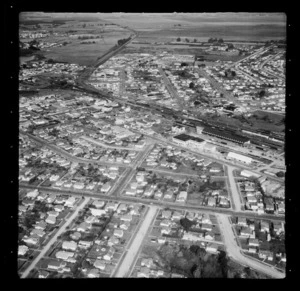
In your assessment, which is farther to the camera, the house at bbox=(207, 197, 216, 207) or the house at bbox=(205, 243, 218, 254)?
the house at bbox=(207, 197, 216, 207)

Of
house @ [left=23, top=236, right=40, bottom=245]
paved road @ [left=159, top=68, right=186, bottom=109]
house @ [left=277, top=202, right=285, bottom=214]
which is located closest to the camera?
house @ [left=23, top=236, right=40, bottom=245]

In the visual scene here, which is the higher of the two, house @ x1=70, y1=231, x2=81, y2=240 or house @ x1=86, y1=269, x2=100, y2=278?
house @ x1=70, y1=231, x2=81, y2=240

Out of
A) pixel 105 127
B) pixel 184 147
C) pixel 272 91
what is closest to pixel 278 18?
pixel 272 91

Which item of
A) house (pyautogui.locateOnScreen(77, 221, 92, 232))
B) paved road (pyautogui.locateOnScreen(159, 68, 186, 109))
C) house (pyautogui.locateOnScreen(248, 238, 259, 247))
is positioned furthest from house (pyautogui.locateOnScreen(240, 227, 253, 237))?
paved road (pyautogui.locateOnScreen(159, 68, 186, 109))

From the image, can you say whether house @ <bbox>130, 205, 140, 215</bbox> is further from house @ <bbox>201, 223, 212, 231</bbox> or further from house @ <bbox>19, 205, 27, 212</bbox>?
house @ <bbox>19, 205, 27, 212</bbox>

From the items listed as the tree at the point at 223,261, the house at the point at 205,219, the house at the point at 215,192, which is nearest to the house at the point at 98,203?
the house at the point at 205,219

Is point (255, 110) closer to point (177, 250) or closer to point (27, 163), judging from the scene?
point (177, 250)
